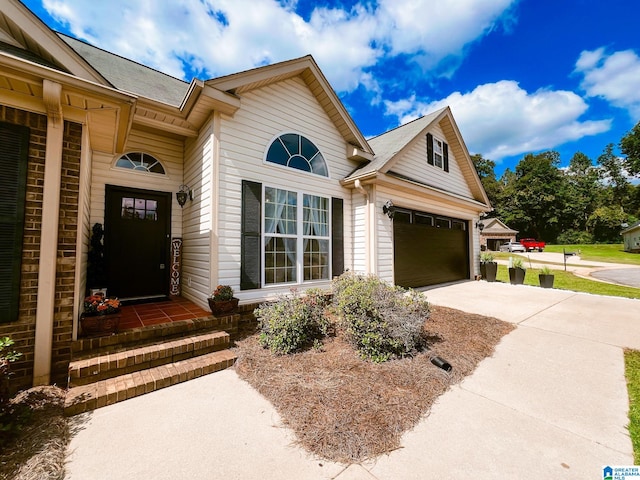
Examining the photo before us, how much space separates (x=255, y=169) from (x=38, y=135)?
9.98 feet

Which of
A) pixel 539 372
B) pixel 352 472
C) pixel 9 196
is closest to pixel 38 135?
pixel 9 196

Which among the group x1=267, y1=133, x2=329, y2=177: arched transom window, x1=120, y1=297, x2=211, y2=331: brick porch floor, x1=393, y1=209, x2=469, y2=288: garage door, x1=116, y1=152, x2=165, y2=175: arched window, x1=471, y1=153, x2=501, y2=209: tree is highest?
x1=471, y1=153, x2=501, y2=209: tree

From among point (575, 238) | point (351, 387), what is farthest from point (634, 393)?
point (575, 238)

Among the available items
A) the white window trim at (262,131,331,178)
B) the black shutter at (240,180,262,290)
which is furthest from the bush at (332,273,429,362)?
the white window trim at (262,131,331,178)

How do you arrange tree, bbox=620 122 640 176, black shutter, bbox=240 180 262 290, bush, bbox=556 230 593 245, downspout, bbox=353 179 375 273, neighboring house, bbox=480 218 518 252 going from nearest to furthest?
black shutter, bbox=240 180 262 290
downspout, bbox=353 179 375 273
neighboring house, bbox=480 218 518 252
bush, bbox=556 230 593 245
tree, bbox=620 122 640 176

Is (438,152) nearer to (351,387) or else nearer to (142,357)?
(351,387)

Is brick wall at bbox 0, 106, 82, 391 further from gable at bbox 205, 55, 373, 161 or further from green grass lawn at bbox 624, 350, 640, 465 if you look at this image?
green grass lawn at bbox 624, 350, 640, 465

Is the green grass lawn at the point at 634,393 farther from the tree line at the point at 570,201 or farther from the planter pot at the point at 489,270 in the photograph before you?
the tree line at the point at 570,201

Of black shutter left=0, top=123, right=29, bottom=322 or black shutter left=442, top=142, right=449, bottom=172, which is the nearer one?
black shutter left=0, top=123, right=29, bottom=322

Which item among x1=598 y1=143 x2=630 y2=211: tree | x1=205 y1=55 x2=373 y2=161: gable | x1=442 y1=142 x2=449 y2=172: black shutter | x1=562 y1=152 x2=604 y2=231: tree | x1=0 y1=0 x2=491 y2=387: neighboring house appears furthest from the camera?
x1=598 y1=143 x2=630 y2=211: tree

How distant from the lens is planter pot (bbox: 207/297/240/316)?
4.26m

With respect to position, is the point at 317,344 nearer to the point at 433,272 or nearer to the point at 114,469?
the point at 114,469

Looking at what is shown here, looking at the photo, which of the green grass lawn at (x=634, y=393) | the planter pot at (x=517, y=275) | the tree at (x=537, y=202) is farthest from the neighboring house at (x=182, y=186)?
the tree at (x=537, y=202)

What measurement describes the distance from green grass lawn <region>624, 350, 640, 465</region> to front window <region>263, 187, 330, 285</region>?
5.03 m
